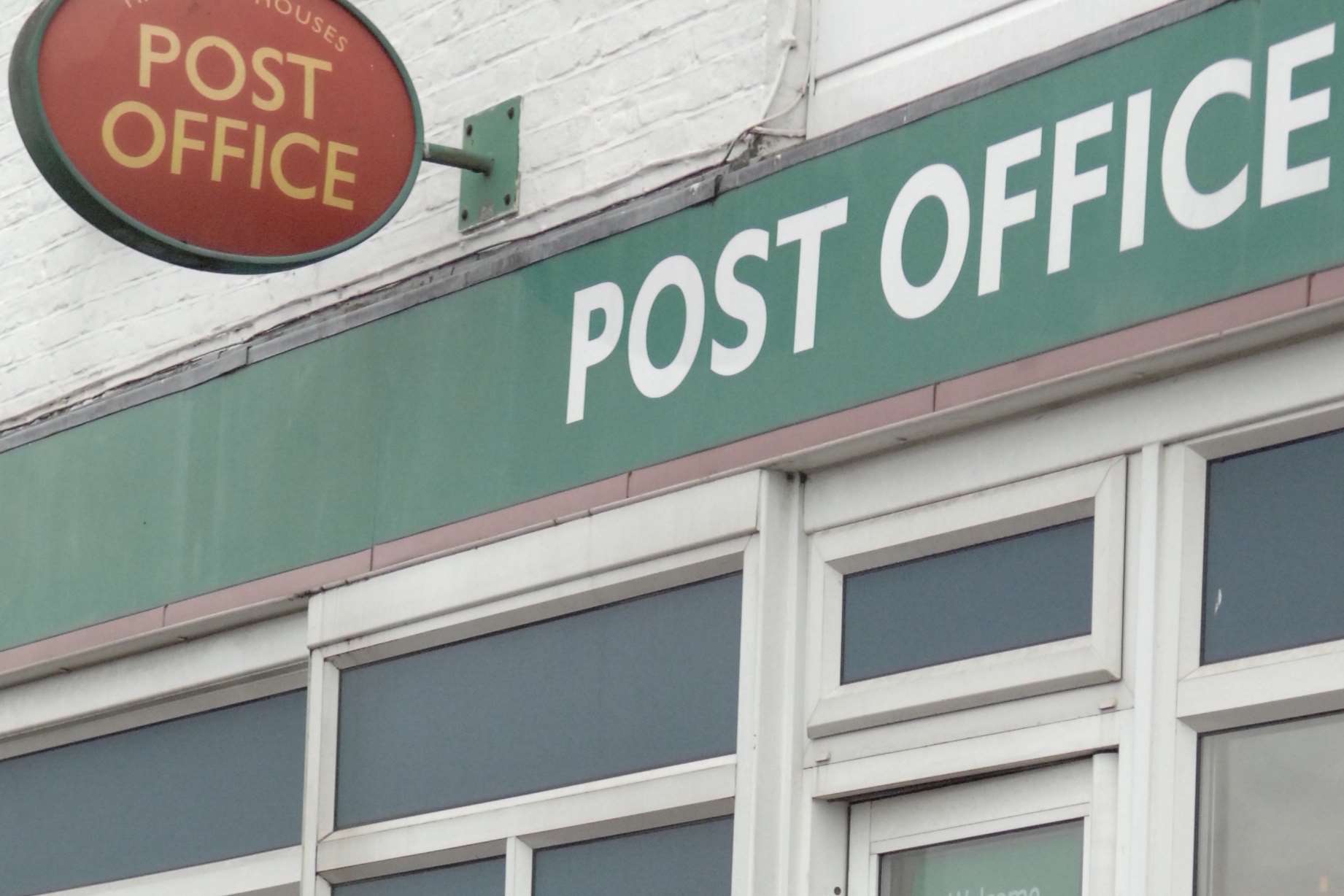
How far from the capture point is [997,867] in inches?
215

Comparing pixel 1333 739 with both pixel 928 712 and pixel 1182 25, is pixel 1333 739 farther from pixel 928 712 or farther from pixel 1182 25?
pixel 1182 25

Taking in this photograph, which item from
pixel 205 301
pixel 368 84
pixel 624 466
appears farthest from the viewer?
pixel 205 301

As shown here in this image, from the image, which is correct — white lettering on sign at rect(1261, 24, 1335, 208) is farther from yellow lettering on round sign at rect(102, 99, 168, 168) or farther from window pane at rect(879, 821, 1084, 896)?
yellow lettering on round sign at rect(102, 99, 168, 168)

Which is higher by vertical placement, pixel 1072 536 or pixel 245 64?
pixel 245 64

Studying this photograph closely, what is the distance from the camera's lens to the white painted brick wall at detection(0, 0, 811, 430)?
6527mm

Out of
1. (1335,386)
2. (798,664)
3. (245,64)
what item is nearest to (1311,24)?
(1335,386)

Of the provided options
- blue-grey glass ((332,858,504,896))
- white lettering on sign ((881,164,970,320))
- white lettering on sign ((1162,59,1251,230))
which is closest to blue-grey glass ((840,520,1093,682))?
white lettering on sign ((881,164,970,320))

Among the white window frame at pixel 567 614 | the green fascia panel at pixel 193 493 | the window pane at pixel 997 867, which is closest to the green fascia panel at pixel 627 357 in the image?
the green fascia panel at pixel 193 493

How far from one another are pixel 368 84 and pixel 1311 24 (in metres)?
2.70

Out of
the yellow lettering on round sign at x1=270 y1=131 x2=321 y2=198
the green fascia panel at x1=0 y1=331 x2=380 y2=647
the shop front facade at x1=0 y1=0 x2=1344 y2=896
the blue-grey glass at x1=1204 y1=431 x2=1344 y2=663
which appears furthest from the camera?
the green fascia panel at x1=0 y1=331 x2=380 y2=647

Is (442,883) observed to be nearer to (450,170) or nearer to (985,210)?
(450,170)

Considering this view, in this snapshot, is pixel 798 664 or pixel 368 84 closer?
pixel 798 664

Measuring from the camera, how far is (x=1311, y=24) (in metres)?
4.99

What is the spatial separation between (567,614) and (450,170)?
144 cm
